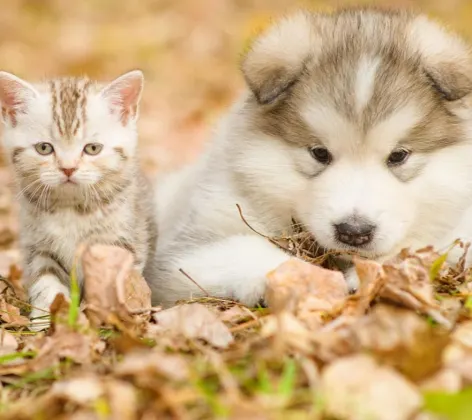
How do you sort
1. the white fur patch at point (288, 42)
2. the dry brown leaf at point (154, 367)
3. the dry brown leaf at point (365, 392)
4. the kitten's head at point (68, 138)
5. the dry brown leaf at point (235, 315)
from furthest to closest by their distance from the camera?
1. the white fur patch at point (288, 42)
2. the kitten's head at point (68, 138)
3. the dry brown leaf at point (235, 315)
4. the dry brown leaf at point (154, 367)
5. the dry brown leaf at point (365, 392)

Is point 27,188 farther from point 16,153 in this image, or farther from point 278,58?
point 278,58

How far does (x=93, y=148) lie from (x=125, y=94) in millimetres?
325

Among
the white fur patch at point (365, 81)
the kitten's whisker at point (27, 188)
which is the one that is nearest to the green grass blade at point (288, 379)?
the white fur patch at point (365, 81)

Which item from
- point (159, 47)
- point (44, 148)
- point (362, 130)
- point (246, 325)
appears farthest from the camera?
point (159, 47)

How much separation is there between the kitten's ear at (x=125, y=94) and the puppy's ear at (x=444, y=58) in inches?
50.0

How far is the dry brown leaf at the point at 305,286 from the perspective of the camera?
10.2ft

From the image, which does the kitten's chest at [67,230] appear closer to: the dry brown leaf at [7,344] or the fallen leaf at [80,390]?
the dry brown leaf at [7,344]

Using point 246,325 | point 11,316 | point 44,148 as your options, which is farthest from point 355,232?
point 11,316

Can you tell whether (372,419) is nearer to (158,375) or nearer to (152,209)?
(158,375)

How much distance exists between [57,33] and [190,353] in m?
11.1

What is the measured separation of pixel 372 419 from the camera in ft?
7.43

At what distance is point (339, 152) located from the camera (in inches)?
138

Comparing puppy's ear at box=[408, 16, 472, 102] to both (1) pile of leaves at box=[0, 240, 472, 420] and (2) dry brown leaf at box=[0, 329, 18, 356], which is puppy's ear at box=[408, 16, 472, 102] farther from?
(2) dry brown leaf at box=[0, 329, 18, 356]

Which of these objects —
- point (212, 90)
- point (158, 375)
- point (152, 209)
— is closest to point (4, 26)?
point (212, 90)
